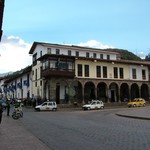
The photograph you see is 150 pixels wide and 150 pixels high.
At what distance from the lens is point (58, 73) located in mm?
54781

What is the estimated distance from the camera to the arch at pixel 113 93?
6378cm

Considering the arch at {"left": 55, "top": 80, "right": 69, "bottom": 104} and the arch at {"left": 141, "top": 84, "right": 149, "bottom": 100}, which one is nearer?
the arch at {"left": 55, "top": 80, "right": 69, "bottom": 104}

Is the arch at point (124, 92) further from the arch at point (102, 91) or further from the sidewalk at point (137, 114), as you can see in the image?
the sidewalk at point (137, 114)

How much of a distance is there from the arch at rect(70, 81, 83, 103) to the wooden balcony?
1.90 metres

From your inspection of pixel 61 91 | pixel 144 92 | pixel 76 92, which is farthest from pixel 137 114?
pixel 144 92

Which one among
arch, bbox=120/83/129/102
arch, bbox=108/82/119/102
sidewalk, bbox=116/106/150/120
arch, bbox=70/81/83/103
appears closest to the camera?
sidewalk, bbox=116/106/150/120

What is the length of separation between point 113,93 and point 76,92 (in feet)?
31.4

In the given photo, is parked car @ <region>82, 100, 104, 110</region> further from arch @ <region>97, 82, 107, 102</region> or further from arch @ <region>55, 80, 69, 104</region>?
arch @ <region>97, 82, 107, 102</region>

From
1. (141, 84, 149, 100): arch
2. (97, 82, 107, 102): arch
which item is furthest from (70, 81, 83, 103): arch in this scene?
(141, 84, 149, 100): arch

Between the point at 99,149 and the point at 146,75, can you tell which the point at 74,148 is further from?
the point at 146,75

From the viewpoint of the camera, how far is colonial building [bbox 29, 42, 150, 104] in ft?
183

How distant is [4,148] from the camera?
10.4 metres

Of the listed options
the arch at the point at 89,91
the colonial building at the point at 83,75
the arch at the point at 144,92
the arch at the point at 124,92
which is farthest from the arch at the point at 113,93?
the arch at the point at 144,92

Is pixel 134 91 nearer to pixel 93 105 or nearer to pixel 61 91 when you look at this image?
pixel 61 91
